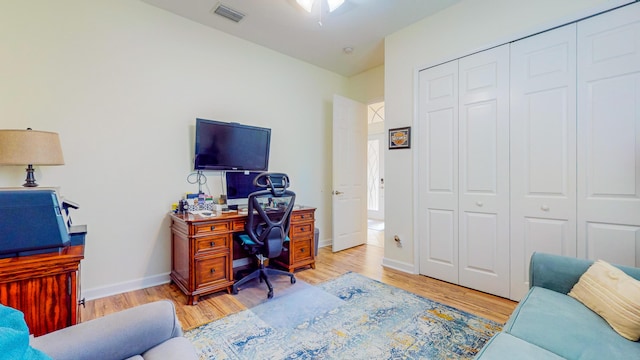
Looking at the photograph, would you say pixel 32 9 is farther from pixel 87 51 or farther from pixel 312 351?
pixel 312 351

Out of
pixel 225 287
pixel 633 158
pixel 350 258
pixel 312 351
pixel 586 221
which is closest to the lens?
pixel 312 351

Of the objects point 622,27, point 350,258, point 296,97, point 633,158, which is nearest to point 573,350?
point 633,158

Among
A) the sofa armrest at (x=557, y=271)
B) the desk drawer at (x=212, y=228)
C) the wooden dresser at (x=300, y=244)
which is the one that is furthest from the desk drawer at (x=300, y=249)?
the sofa armrest at (x=557, y=271)

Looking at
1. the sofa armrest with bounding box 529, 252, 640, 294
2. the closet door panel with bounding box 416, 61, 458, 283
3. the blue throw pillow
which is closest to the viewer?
the blue throw pillow

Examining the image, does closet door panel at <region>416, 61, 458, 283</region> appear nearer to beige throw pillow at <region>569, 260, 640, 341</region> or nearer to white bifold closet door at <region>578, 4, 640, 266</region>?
white bifold closet door at <region>578, 4, 640, 266</region>

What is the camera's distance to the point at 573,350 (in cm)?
114

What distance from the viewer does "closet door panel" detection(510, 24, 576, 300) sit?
222 centimetres

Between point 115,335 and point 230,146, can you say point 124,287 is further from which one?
point 115,335

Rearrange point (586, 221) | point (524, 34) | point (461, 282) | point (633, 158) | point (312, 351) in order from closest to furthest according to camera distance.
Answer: point (312, 351) → point (633, 158) → point (586, 221) → point (524, 34) → point (461, 282)

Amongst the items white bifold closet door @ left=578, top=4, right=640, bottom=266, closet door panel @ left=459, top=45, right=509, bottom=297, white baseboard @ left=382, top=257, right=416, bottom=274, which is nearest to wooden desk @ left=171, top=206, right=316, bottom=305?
white baseboard @ left=382, top=257, right=416, bottom=274

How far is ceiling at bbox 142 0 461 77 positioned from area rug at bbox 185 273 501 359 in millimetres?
2513

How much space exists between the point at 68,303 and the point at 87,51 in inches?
90.7

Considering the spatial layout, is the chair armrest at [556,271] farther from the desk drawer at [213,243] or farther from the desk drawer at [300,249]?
the desk drawer at [213,243]

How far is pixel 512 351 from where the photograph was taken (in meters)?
1.12
